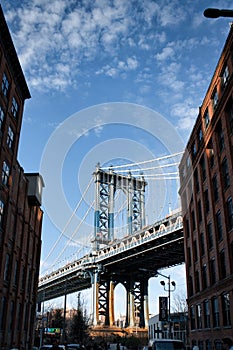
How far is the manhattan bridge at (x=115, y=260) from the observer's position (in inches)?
3157

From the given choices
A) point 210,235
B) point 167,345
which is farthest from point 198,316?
point 167,345

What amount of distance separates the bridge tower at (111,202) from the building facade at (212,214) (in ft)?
170

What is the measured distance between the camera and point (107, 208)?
333ft

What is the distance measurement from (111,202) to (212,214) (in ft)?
211

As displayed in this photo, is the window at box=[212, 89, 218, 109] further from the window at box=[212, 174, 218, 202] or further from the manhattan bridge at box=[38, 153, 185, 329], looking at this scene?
the manhattan bridge at box=[38, 153, 185, 329]

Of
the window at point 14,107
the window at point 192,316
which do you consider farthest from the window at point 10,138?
the window at point 192,316

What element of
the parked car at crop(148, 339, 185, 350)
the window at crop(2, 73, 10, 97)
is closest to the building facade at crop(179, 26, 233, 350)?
the parked car at crop(148, 339, 185, 350)

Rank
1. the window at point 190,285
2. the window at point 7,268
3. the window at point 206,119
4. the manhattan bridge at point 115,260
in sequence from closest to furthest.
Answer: the window at point 7,268, the window at point 206,119, the window at point 190,285, the manhattan bridge at point 115,260

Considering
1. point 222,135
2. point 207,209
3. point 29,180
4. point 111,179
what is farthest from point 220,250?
point 111,179

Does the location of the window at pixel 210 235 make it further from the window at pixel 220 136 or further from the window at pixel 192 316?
the window at pixel 192 316

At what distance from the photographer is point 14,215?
3731 centimetres

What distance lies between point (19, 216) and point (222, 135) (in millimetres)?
19395

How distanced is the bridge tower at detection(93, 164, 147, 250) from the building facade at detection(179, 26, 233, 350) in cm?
5171

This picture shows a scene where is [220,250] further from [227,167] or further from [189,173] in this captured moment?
[189,173]
